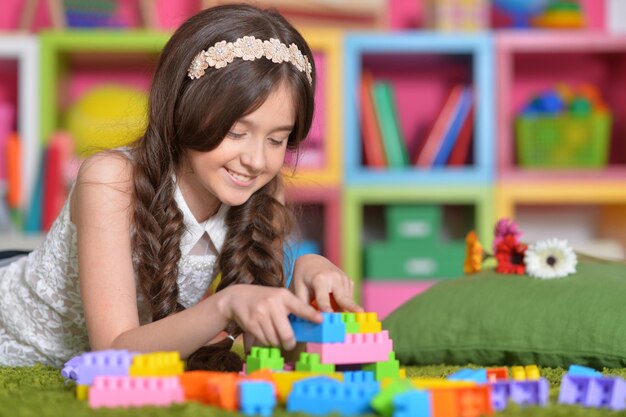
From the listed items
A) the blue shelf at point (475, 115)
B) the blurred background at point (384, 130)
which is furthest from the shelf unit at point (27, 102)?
the blue shelf at point (475, 115)

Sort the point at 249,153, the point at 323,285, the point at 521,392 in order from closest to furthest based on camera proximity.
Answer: the point at 521,392
the point at 323,285
the point at 249,153

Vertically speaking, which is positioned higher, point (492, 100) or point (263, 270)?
point (492, 100)

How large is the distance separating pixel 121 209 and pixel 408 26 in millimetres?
2140

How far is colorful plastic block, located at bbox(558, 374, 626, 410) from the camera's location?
0.94 m

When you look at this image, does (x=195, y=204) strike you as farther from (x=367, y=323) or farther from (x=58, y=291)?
(x=367, y=323)

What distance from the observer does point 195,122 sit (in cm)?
128

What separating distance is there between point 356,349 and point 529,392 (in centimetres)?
19

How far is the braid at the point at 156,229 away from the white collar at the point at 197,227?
35mm

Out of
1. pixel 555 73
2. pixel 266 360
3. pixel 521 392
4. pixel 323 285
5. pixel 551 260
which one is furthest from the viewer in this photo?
pixel 555 73

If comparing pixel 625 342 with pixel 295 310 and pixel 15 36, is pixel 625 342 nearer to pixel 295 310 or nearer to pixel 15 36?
pixel 295 310

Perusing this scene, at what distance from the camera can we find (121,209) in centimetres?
130

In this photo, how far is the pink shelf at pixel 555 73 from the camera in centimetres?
290

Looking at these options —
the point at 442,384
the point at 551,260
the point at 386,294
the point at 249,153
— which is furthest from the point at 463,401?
the point at 386,294

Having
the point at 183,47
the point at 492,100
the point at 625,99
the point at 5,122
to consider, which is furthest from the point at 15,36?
the point at 625,99
